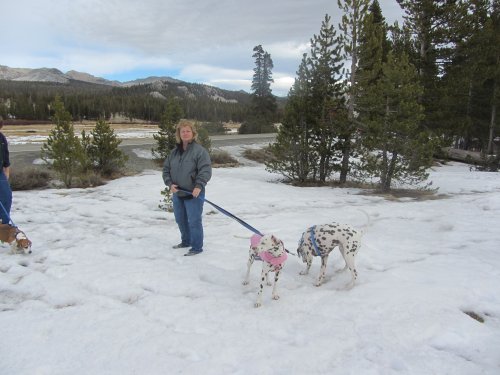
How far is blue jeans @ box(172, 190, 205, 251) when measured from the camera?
5.90 meters

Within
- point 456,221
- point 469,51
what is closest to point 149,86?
point 469,51

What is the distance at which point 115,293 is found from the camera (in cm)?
459

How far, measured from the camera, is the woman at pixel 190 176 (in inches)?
227

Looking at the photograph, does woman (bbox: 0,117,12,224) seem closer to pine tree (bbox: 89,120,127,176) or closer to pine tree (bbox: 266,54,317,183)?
pine tree (bbox: 89,120,127,176)

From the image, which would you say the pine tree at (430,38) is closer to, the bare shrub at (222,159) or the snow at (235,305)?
the bare shrub at (222,159)

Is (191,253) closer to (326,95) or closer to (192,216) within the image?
(192,216)

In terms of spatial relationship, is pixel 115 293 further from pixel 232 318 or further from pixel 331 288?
pixel 331 288

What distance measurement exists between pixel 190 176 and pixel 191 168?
0.13 meters

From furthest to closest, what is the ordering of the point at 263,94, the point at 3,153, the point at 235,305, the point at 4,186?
A: the point at 263,94 → the point at 4,186 → the point at 3,153 → the point at 235,305

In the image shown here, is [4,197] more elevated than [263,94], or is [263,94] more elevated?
[263,94]

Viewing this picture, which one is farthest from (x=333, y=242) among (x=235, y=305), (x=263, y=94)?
(x=263, y=94)

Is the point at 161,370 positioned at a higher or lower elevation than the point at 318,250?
lower

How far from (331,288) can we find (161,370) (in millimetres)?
2464

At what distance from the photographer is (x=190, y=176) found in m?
5.80
